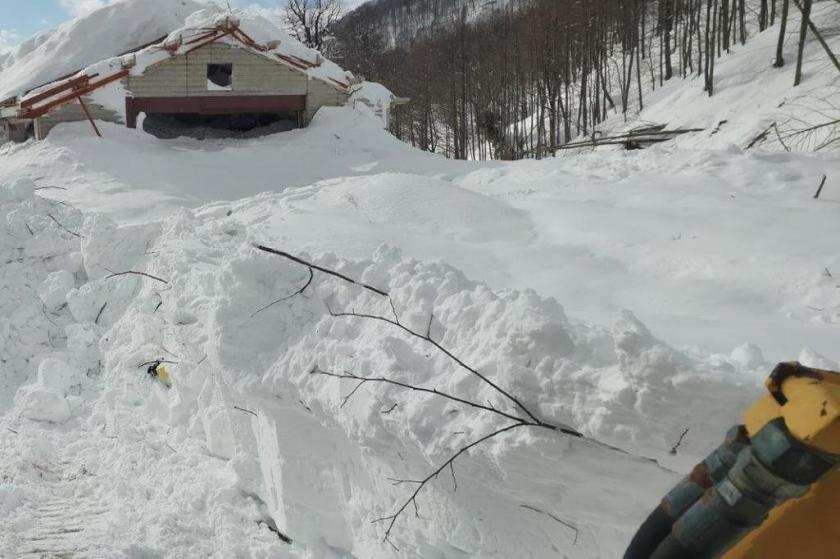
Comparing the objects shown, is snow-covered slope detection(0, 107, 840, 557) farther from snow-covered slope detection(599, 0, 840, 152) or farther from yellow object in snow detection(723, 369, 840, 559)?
snow-covered slope detection(599, 0, 840, 152)

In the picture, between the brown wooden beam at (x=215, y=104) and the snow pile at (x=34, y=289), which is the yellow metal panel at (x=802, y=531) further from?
the brown wooden beam at (x=215, y=104)

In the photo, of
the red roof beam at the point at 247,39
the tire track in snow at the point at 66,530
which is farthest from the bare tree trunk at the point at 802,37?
the tire track in snow at the point at 66,530

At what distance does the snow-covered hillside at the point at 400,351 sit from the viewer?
2861 mm

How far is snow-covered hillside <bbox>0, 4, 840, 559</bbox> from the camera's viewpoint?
2861 millimetres

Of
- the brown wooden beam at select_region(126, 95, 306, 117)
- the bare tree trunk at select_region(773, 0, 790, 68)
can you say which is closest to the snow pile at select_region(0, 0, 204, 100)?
the brown wooden beam at select_region(126, 95, 306, 117)

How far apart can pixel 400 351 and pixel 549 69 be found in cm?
2924

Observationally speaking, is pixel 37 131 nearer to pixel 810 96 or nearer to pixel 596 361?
pixel 596 361

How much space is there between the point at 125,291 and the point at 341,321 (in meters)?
4.33

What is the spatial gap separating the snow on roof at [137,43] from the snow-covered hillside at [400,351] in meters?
7.42

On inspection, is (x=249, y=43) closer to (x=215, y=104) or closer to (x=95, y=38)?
(x=215, y=104)

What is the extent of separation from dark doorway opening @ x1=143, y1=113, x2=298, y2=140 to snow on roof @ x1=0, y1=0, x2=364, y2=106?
174cm

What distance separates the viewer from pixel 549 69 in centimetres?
3042

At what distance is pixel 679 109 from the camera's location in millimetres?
23453

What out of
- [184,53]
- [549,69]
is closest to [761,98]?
[549,69]
